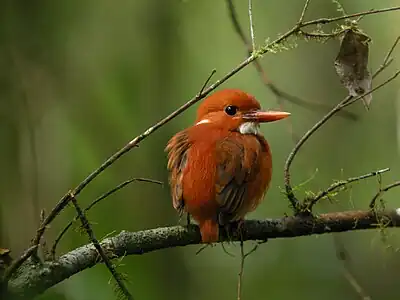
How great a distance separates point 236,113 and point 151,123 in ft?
3.32

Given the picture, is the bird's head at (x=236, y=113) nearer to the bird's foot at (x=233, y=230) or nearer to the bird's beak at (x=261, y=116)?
the bird's beak at (x=261, y=116)

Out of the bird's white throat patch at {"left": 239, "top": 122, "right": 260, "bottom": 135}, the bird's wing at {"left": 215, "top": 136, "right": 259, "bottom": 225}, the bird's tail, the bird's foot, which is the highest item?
the bird's white throat patch at {"left": 239, "top": 122, "right": 260, "bottom": 135}

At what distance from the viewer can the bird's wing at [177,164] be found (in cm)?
266

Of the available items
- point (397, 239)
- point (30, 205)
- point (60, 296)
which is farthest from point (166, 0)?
point (60, 296)

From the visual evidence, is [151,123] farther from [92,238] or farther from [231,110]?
[92,238]

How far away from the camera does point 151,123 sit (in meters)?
3.93

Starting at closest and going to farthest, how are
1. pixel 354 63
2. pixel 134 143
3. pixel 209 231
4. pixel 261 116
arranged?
pixel 134 143, pixel 354 63, pixel 209 231, pixel 261 116

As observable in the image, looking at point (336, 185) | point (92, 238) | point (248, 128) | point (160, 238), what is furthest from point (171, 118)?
point (248, 128)

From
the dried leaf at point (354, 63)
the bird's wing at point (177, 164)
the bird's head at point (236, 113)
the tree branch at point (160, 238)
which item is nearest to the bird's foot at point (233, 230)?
the tree branch at point (160, 238)

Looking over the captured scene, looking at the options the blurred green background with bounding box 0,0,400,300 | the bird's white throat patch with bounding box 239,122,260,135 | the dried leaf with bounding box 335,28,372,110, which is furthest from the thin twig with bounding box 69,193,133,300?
the bird's white throat patch with bounding box 239,122,260,135

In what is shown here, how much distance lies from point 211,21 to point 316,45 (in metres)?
0.78

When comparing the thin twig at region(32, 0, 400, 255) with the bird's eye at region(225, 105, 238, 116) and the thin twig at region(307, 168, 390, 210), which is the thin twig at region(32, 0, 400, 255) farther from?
the bird's eye at region(225, 105, 238, 116)

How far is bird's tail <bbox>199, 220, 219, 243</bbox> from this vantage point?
8.11 ft

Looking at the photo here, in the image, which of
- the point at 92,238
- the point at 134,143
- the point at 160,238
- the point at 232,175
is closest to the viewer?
the point at 92,238
